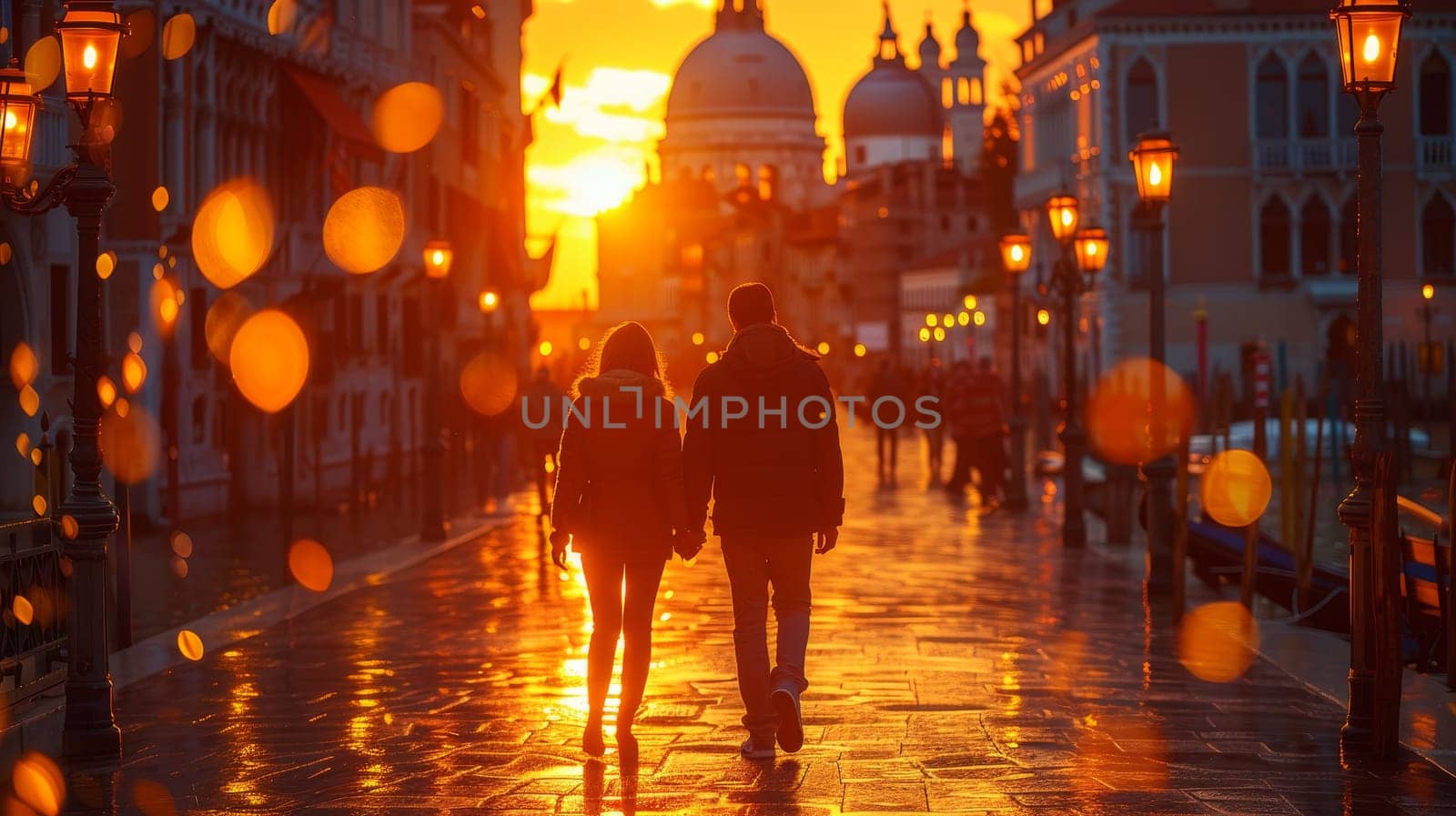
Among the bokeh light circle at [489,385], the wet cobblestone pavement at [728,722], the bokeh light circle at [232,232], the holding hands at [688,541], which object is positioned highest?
the bokeh light circle at [232,232]

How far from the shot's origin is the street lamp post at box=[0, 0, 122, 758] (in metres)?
9.68

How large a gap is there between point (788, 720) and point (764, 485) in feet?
3.09

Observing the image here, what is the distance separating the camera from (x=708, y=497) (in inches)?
374

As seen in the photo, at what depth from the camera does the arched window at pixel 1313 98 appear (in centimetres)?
5744

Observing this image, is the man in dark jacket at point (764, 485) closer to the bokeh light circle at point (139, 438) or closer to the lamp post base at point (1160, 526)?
the lamp post base at point (1160, 526)

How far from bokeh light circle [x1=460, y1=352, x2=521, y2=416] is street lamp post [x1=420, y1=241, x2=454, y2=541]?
1.28 metres

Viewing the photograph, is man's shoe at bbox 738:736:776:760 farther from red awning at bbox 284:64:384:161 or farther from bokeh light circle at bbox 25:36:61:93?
red awning at bbox 284:64:384:161

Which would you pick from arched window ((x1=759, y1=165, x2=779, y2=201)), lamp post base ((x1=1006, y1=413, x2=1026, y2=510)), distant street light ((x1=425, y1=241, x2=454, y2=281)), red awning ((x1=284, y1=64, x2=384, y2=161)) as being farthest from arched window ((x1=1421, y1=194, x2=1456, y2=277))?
arched window ((x1=759, y1=165, x2=779, y2=201))

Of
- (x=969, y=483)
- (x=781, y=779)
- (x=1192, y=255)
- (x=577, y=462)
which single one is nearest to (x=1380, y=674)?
(x=781, y=779)

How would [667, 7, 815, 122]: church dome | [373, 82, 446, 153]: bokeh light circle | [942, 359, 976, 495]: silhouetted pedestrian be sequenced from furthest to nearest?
1. [667, 7, 815, 122]: church dome
2. [373, 82, 446, 153]: bokeh light circle
3. [942, 359, 976, 495]: silhouetted pedestrian

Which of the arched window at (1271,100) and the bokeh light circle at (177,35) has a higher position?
the arched window at (1271,100)

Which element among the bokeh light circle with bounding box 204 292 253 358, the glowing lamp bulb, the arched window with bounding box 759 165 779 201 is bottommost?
the bokeh light circle with bounding box 204 292 253 358

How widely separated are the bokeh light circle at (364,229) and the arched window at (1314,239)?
2546 cm

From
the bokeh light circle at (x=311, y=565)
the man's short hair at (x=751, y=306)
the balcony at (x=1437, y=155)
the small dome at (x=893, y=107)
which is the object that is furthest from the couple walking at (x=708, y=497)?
the small dome at (x=893, y=107)
